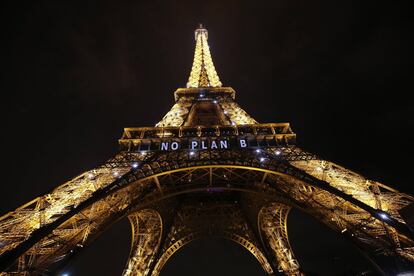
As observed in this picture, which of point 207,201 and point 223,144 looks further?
point 207,201

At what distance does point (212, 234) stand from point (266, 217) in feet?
16.7

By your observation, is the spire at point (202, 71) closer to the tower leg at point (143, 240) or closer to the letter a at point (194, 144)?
the letter a at point (194, 144)

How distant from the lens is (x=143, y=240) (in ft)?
62.9

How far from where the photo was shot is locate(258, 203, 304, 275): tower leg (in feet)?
60.6

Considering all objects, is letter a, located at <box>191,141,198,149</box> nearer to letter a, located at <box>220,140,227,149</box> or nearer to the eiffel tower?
the eiffel tower

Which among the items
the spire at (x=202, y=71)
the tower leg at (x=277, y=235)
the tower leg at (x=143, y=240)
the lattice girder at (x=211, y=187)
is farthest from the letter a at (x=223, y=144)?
the spire at (x=202, y=71)

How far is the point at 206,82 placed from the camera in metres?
26.7

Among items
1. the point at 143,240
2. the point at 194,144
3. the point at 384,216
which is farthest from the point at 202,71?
the point at 384,216

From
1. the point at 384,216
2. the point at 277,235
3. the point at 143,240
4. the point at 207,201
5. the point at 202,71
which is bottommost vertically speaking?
the point at 384,216

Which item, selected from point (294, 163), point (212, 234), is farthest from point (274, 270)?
point (294, 163)

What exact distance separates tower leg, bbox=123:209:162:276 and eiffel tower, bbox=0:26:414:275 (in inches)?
2.9

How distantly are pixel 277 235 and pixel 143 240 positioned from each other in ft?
34.0

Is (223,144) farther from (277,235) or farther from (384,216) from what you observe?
(277,235)

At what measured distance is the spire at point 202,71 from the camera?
26.5 meters
